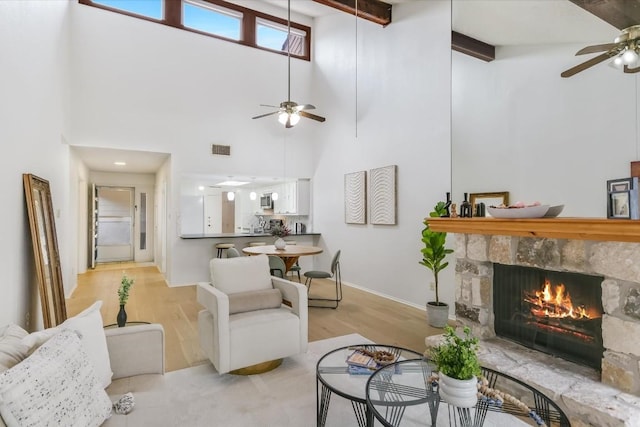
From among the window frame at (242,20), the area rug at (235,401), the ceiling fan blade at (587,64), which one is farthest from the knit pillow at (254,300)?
the window frame at (242,20)

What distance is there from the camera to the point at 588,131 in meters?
2.48

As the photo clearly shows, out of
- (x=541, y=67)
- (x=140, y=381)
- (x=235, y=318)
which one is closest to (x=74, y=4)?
(x=235, y=318)

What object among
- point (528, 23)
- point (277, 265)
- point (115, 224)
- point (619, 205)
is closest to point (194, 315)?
point (277, 265)

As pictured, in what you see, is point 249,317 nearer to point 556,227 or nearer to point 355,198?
point 556,227

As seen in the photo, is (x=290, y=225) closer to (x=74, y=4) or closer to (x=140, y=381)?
(x=74, y=4)

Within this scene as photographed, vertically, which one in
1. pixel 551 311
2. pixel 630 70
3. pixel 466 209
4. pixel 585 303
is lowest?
pixel 551 311

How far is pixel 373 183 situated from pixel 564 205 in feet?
10.5

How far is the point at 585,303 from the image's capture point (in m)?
2.49

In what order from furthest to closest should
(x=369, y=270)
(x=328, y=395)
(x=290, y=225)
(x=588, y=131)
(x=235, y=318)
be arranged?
(x=290, y=225) → (x=369, y=270) → (x=235, y=318) → (x=588, y=131) → (x=328, y=395)

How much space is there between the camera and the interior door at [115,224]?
9070 mm

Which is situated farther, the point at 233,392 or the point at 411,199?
the point at 411,199

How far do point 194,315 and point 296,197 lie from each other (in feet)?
11.6

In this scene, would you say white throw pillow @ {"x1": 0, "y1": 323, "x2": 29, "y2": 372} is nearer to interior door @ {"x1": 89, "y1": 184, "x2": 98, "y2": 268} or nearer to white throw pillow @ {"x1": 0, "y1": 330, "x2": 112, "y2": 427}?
white throw pillow @ {"x1": 0, "y1": 330, "x2": 112, "y2": 427}

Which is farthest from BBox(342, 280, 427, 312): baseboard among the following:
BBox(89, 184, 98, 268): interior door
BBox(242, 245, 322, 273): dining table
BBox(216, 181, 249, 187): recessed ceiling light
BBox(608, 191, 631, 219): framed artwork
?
BBox(89, 184, 98, 268): interior door
